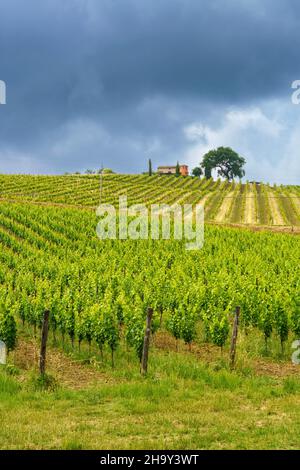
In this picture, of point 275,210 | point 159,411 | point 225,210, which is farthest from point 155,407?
point 275,210

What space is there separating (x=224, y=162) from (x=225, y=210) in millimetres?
103943

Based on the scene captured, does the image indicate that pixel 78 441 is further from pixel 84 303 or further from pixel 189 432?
pixel 84 303

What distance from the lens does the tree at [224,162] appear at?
19075 centimetres

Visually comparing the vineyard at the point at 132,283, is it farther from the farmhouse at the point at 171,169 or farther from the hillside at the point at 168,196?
the farmhouse at the point at 171,169

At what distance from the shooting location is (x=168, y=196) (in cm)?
10675

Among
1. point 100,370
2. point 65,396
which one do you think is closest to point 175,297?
point 100,370

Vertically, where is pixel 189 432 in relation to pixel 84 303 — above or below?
below

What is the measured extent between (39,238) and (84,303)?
28319mm

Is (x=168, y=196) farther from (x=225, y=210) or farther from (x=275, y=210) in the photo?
(x=275, y=210)

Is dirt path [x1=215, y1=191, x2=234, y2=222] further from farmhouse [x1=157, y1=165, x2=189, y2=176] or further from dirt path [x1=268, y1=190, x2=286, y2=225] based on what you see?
farmhouse [x1=157, y1=165, x2=189, y2=176]

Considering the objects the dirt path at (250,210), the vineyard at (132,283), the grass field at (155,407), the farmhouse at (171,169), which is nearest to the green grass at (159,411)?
the grass field at (155,407)

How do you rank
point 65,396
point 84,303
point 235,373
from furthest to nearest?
point 84,303 → point 235,373 → point 65,396

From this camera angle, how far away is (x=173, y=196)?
353 ft

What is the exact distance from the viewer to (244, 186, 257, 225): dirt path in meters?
81.4
